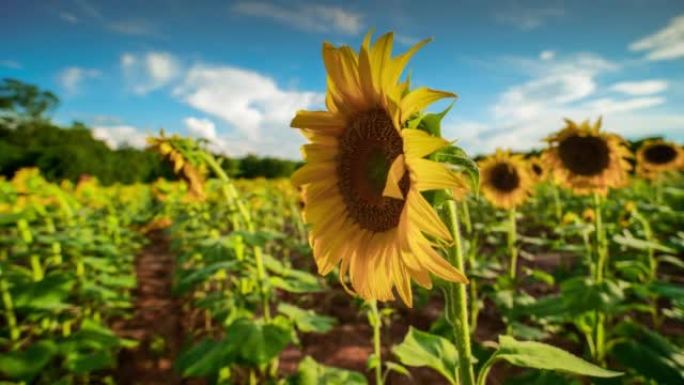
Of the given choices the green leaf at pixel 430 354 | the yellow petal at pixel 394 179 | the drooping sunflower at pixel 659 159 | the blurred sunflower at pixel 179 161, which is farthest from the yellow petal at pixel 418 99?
the drooping sunflower at pixel 659 159

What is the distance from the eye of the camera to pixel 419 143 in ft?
3.04

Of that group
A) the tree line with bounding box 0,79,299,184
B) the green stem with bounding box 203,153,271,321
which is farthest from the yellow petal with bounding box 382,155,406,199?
the tree line with bounding box 0,79,299,184

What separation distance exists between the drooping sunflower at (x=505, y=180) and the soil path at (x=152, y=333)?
3.52 metres

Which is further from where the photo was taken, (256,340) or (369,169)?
(256,340)

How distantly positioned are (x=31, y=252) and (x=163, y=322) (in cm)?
160

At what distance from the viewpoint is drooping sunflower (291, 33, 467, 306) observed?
956 mm

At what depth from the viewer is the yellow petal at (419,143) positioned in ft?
2.94

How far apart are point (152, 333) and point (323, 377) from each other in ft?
8.85

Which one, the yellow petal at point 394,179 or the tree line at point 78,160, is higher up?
the tree line at point 78,160

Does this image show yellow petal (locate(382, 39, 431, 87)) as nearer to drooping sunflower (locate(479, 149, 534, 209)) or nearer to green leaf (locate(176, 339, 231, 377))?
green leaf (locate(176, 339, 231, 377))

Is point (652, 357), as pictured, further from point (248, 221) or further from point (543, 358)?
point (248, 221)

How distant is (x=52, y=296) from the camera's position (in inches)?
96.3

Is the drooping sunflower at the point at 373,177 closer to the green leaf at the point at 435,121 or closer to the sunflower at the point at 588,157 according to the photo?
the green leaf at the point at 435,121

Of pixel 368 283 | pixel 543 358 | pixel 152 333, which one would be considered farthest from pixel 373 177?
pixel 152 333
